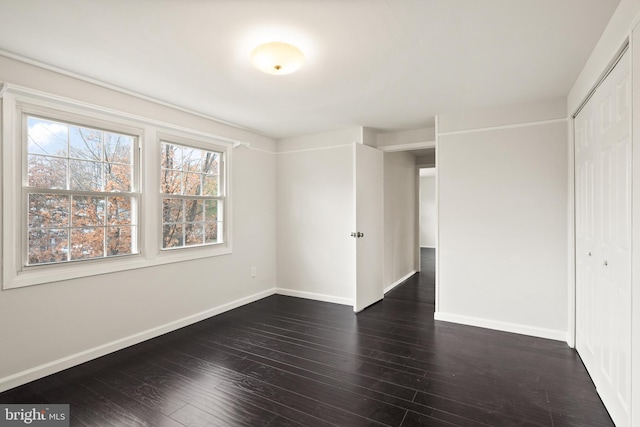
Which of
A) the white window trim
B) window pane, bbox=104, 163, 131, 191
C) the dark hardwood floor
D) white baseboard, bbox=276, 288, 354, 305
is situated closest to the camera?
the dark hardwood floor

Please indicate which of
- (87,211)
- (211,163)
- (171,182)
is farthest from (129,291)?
(211,163)

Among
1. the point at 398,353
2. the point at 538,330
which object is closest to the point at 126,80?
the point at 398,353

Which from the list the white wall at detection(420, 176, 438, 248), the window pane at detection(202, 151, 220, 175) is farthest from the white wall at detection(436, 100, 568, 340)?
the white wall at detection(420, 176, 438, 248)

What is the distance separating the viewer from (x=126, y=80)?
8.85 feet

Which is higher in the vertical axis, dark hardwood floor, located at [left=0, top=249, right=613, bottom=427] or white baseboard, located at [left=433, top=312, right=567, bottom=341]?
white baseboard, located at [left=433, top=312, right=567, bottom=341]

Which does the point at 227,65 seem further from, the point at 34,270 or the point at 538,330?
the point at 538,330

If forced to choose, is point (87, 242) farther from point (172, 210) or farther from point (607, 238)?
point (607, 238)

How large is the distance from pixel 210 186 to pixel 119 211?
112 centimetres

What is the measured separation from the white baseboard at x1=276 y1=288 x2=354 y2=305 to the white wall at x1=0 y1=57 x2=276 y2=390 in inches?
12.2

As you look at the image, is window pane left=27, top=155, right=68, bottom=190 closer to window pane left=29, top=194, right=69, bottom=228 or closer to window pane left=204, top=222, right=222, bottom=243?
window pane left=29, top=194, right=69, bottom=228

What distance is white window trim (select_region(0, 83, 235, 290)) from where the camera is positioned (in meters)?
2.25

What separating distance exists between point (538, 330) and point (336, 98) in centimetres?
312

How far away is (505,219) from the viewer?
10.9 feet

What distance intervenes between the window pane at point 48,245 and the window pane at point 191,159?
4.50 ft
